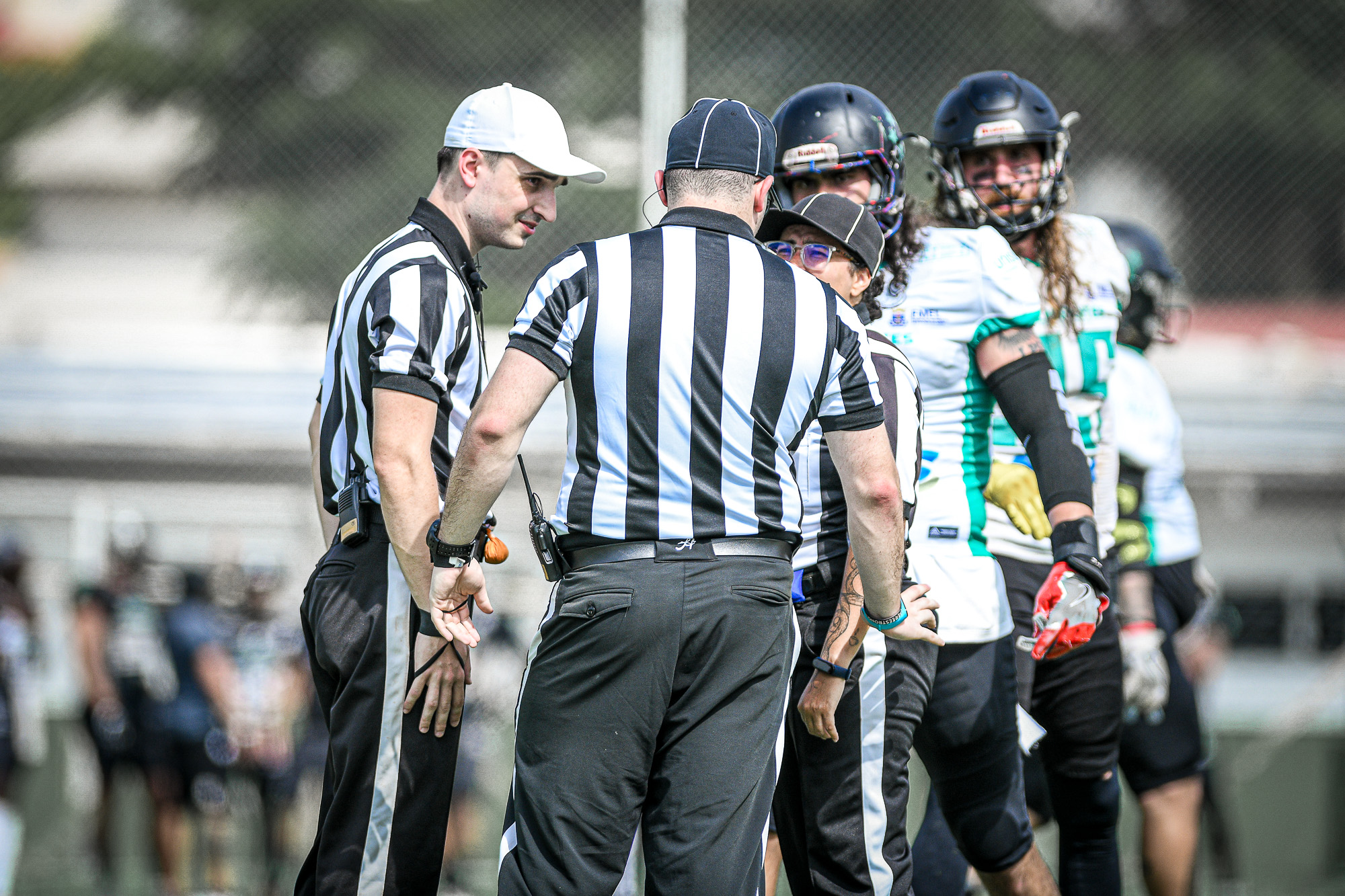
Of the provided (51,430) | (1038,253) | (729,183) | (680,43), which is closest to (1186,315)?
(1038,253)

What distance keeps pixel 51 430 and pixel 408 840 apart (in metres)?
10.3

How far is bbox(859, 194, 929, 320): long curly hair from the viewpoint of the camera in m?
3.43

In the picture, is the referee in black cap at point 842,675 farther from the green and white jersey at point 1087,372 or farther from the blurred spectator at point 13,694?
the blurred spectator at point 13,694

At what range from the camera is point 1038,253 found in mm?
3828

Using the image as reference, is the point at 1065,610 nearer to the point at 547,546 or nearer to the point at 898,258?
the point at 898,258

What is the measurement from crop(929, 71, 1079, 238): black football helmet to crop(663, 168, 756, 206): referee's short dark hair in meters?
1.23

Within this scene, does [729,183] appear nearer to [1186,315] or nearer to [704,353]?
[704,353]

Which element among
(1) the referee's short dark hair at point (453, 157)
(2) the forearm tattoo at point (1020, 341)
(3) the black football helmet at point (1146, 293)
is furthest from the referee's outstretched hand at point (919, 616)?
(3) the black football helmet at point (1146, 293)

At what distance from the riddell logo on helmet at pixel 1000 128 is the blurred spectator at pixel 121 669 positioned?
638 cm

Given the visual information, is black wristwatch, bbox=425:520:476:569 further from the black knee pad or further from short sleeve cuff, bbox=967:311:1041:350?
the black knee pad

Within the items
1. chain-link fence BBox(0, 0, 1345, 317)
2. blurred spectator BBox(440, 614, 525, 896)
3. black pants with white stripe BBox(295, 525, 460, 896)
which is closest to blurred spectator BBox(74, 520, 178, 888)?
blurred spectator BBox(440, 614, 525, 896)

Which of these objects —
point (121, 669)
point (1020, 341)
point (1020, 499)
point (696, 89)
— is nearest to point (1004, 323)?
point (1020, 341)

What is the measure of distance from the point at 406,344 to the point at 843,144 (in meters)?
1.32

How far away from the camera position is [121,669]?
891cm
